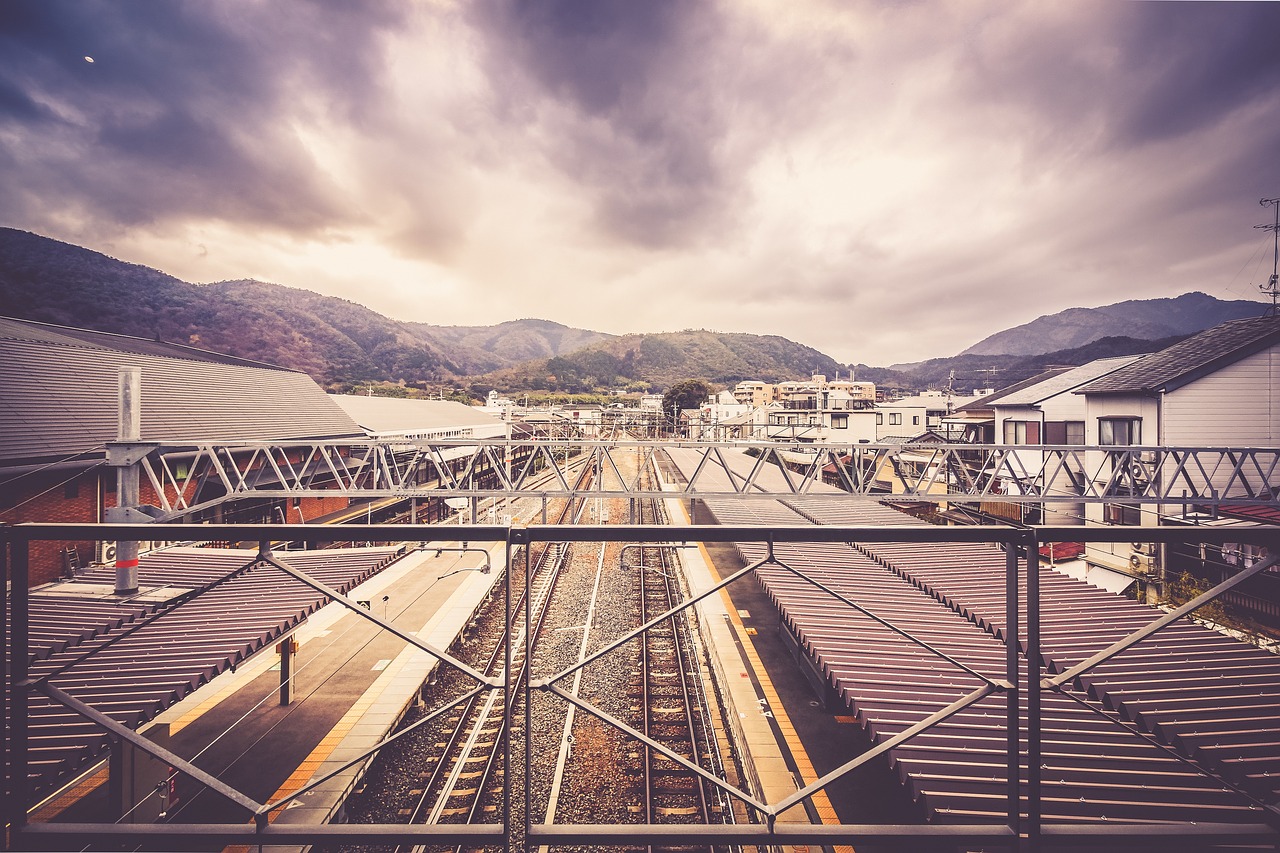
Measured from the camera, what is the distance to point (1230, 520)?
12078 millimetres

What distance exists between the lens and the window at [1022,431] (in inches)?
826

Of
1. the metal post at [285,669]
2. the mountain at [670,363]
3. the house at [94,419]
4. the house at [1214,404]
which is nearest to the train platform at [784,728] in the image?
the metal post at [285,669]

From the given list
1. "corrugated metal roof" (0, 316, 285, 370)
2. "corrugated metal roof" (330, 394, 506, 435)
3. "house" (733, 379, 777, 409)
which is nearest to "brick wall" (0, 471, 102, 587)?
"corrugated metal roof" (0, 316, 285, 370)

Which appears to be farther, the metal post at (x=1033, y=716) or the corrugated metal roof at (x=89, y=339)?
the corrugated metal roof at (x=89, y=339)

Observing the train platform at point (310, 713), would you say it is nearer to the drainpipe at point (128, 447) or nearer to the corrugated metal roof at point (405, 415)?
the drainpipe at point (128, 447)

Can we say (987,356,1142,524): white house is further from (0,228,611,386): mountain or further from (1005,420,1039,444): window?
(0,228,611,386): mountain

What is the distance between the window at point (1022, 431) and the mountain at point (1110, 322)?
168 m

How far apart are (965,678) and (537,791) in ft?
18.3

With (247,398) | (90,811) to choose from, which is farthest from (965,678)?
(247,398)

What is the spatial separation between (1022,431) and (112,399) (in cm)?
3385

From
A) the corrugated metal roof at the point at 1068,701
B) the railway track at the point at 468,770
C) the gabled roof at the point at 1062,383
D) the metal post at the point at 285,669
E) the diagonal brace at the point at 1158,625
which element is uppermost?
the gabled roof at the point at 1062,383

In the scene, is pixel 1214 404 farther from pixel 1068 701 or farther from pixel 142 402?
pixel 142 402

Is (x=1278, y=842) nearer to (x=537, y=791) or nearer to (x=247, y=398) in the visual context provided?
(x=537, y=791)

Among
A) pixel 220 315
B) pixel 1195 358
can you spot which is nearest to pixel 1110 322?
pixel 1195 358
